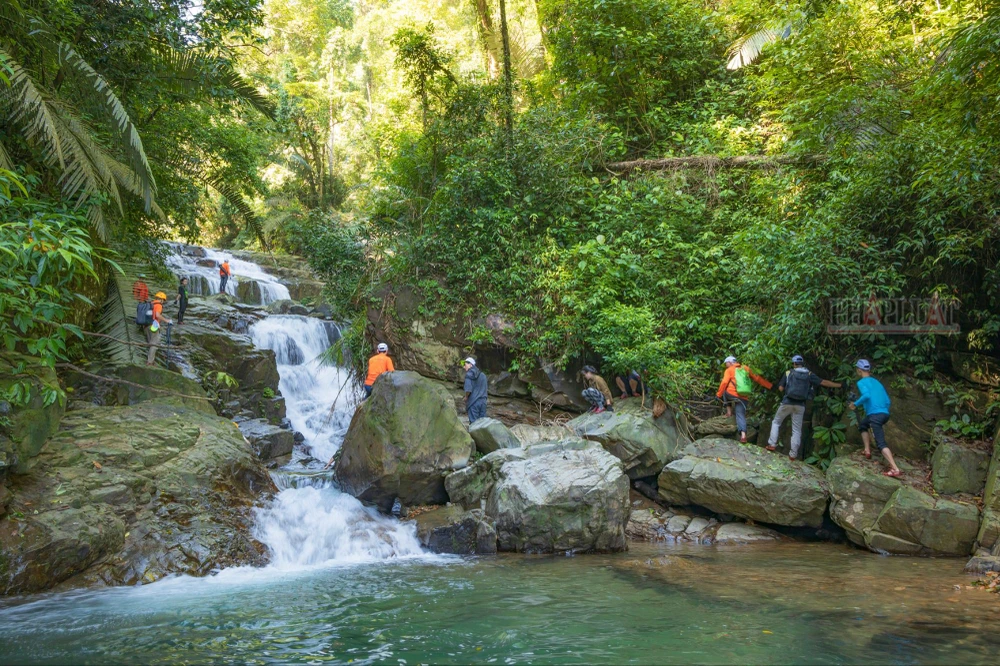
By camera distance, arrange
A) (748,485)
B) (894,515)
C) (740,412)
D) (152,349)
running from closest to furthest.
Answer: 1. (894,515)
2. (748,485)
3. (740,412)
4. (152,349)

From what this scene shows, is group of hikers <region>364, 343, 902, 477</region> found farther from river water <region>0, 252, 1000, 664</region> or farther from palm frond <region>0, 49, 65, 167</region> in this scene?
palm frond <region>0, 49, 65, 167</region>

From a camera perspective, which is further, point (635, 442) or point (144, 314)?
point (144, 314)

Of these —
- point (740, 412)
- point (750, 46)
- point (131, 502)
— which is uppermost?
point (750, 46)

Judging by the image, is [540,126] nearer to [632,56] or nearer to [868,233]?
[632,56]

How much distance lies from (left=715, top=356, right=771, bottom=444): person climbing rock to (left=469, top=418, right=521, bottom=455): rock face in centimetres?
414

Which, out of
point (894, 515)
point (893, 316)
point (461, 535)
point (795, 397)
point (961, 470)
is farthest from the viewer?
point (795, 397)

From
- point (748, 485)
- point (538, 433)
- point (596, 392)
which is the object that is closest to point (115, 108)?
point (538, 433)

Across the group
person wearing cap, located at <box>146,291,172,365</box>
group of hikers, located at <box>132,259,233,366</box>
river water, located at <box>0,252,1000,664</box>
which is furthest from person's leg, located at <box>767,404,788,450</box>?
person wearing cap, located at <box>146,291,172,365</box>

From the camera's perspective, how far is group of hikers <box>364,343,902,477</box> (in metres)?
10.1

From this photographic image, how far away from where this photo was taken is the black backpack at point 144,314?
13148 millimetres

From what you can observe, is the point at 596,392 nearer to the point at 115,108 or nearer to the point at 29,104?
the point at 115,108

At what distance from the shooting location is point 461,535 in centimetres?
967

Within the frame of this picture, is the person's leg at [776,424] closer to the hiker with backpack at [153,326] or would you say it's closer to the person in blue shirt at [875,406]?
the person in blue shirt at [875,406]

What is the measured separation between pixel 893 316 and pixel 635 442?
16.1ft
